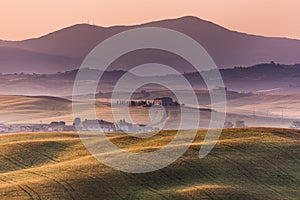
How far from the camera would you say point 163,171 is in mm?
70250

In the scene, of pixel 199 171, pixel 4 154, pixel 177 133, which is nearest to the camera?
pixel 199 171

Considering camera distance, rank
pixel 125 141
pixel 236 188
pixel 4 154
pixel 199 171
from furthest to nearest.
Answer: pixel 125 141 → pixel 4 154 → pixel 199 171 → pixel 236 188

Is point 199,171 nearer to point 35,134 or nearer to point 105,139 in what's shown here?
point 105,139

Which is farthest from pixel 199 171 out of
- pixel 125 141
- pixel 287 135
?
pixel 287 135

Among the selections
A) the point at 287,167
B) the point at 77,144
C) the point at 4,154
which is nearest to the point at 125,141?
the point at 77,144

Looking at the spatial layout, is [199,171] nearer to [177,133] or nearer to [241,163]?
[241,163]

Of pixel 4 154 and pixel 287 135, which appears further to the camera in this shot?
pixel 287 135

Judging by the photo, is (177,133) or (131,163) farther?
(177,133)

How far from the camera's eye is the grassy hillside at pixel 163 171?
2459 inches

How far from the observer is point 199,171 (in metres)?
71.6

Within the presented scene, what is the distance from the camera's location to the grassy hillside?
205ft

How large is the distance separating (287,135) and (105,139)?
21157mm

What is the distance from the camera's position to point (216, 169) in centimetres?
7300

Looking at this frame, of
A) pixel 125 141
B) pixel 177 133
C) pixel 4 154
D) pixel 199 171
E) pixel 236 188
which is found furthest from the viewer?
pixel 177 133
